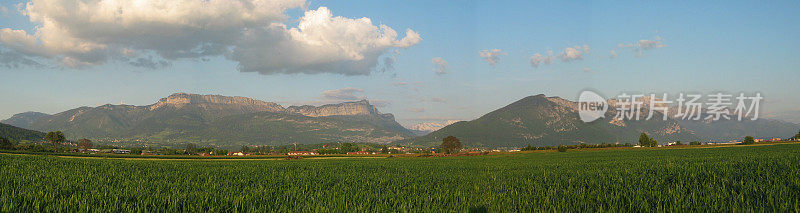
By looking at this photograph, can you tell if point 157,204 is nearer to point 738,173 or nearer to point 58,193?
point 58,193

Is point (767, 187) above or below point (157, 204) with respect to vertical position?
above

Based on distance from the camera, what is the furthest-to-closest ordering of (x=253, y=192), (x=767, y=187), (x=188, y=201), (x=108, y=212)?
1. (x=253, y=192)
2. (x=767, y=187)
3. (x=188, y=201)
4. (x=108, y=212)

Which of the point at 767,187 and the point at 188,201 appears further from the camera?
the point at 767,187

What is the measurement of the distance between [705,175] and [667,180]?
8.08 feet

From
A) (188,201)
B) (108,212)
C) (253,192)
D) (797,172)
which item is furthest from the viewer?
(797,172)

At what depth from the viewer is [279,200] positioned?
1159 cm

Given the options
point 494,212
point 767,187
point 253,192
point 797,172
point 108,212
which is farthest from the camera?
point 797,172

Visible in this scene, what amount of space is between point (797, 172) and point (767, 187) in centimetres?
588

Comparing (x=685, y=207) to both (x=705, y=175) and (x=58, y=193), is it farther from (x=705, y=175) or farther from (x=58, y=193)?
(x=58, y=193)

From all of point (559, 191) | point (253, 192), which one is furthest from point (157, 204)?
point (559, 191)

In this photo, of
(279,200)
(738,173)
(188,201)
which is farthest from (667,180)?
(188,201)

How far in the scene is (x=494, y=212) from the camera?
33.6ft

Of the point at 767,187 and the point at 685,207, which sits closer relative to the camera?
the point at 685,207

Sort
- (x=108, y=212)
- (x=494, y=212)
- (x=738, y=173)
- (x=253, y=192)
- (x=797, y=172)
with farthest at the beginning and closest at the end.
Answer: (x=738, y=173) < (x=797, y=172) < (x=253, y=192) < (x=494, y=212) < (x=108, y=212)
